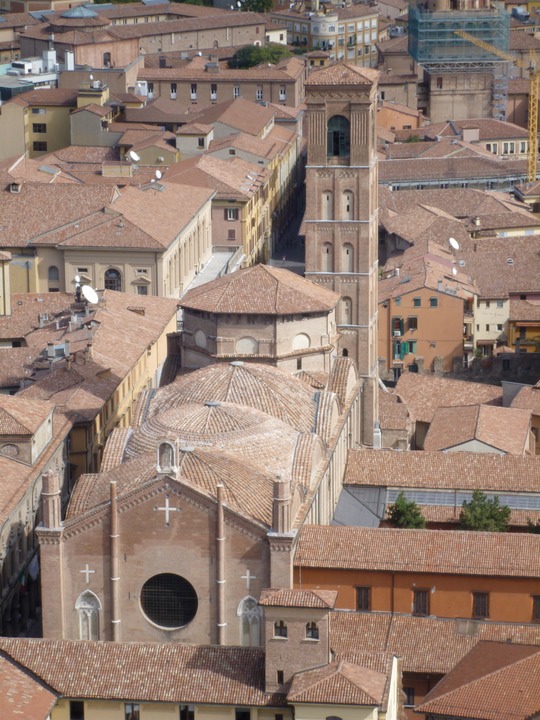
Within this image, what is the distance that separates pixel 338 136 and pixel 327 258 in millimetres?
5356

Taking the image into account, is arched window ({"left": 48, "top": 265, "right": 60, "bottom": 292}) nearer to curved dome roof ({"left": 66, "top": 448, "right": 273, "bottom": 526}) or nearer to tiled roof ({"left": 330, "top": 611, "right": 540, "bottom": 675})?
curved dome roof ({"left": 66, "top": 448, "right": 273, "bottom": 526})

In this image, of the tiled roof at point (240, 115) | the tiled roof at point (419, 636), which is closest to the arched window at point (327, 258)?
the tiled roof at point (419, 636)

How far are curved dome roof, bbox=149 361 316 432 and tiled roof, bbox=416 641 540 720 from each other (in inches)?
582

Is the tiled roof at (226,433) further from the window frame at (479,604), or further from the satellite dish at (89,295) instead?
the satellite dish at (89,295)

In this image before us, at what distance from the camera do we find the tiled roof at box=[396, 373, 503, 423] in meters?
103

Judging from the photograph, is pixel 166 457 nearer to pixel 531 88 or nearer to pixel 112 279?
pixel 112 279

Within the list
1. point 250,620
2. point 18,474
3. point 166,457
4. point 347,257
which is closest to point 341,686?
point 250,620

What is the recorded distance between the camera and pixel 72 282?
381ft

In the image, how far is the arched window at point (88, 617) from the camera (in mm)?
69062

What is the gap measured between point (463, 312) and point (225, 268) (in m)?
15.8

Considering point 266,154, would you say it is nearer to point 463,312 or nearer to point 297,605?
point 463,312

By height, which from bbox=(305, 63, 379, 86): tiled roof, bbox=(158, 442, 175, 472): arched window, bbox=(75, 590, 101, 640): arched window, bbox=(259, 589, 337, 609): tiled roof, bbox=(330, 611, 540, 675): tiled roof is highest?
bbox=(305, 63, 379, 86): tiled roof

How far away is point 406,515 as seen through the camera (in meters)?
81.6

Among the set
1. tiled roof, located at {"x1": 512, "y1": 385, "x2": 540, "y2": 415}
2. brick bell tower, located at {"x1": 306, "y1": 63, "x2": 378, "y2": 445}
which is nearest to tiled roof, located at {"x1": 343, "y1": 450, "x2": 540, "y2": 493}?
brick bell tower, located at {"x1": 306, "y1": 63, "x2": 378, "y2": 445}
